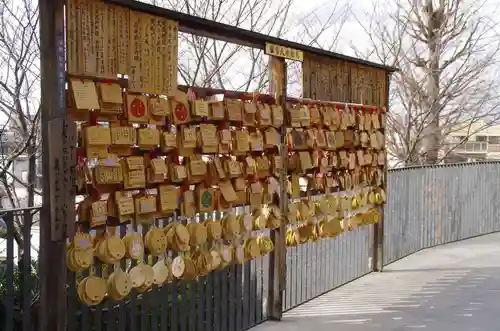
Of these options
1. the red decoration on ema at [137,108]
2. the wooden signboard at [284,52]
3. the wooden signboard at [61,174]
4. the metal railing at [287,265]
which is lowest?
the metal railing at [287,265]

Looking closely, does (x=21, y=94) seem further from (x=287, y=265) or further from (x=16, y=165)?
(x=287, y=265)

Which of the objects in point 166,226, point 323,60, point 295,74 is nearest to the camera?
point 166,226

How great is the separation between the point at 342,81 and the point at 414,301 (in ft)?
7.35

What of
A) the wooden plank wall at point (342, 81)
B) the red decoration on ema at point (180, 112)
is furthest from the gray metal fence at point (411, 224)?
the red decoration on ema at point (180, 112)

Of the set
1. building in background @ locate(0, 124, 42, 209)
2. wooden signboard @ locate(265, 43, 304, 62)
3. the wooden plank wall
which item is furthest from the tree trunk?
building in background @ locate(0, 124, 42, 209)

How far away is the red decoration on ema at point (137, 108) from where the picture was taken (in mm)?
3287

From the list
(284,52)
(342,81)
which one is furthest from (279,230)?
(342,81)

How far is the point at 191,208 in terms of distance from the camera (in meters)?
3.72

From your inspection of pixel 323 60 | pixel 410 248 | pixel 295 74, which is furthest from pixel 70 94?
pixel 410 248

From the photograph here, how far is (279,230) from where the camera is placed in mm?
4809

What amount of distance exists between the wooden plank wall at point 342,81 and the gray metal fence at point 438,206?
126 centimetres

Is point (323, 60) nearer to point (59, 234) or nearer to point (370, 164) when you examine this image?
point (370, 164)

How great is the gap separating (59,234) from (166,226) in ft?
2.82

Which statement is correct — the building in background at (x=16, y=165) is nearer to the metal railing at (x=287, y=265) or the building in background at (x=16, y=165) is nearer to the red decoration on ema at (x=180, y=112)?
the metal railing at (x=287, y=265)
